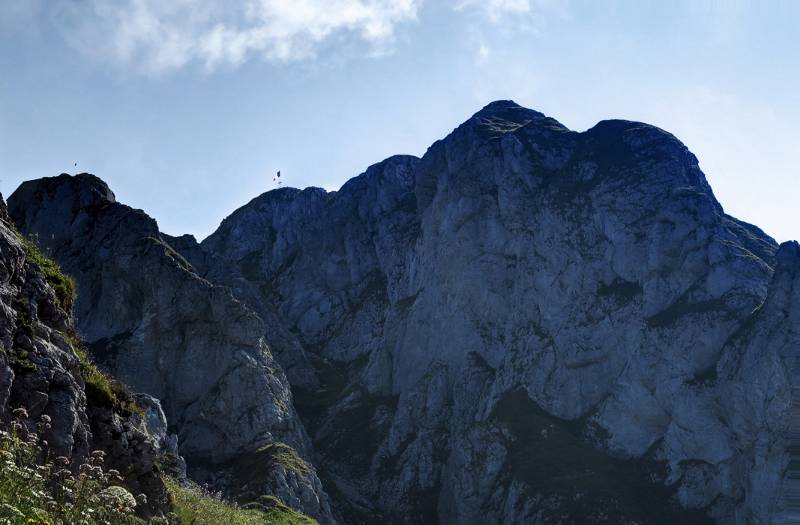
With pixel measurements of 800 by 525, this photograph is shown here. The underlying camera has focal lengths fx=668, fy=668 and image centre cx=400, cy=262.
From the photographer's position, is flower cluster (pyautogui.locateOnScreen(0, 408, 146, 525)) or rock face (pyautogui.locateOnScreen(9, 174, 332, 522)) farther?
rock face (pyautogui.locateOnScreen(9, 174, 332, 522))

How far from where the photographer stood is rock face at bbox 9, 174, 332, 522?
73.1 metres

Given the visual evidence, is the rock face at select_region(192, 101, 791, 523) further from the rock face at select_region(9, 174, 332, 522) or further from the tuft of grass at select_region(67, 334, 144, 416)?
the tuft of grass at select_region(67, 334, 144, 416)

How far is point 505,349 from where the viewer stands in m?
93.1

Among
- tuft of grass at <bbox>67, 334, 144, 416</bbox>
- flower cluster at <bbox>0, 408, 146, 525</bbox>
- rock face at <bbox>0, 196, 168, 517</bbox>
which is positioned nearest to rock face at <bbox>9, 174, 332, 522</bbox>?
tuft of grass at <bbox>67, 334, 144, 416</bbox>

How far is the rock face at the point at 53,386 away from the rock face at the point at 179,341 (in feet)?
180

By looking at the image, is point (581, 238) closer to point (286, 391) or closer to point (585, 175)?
point (585, 175)

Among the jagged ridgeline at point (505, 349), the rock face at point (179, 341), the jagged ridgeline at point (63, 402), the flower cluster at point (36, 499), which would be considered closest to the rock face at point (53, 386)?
the jagged ridgeline at point (63, 402)

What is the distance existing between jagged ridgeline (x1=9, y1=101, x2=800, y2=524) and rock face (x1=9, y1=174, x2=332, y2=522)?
24 cm

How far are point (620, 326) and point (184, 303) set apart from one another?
53845 millimetres

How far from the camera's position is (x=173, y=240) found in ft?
334

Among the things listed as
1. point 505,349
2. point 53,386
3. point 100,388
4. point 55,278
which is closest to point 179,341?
point 505,349

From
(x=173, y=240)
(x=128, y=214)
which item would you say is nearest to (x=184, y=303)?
(x=128, y=214)

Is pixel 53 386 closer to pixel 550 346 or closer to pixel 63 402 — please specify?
pixel 63 402

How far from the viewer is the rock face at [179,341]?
73.1 metres
